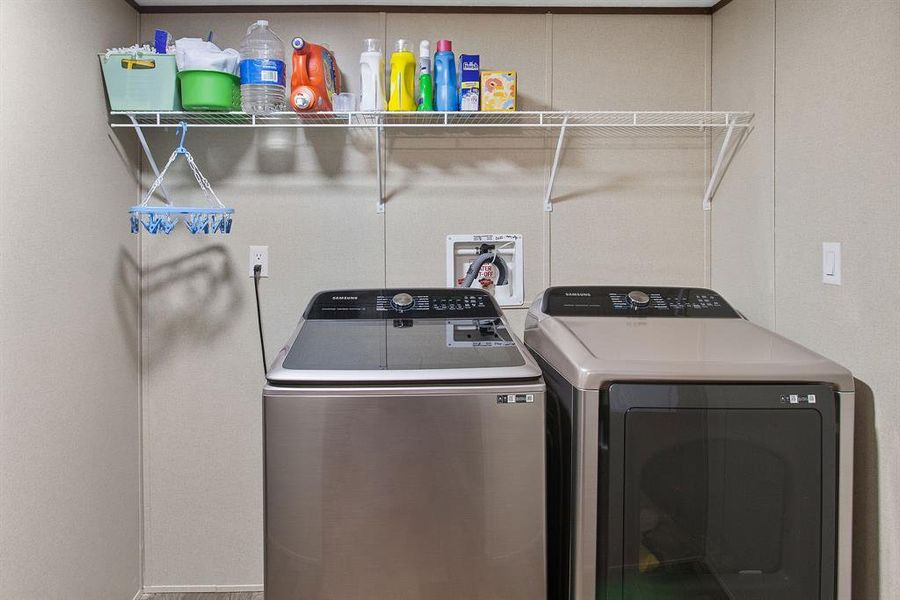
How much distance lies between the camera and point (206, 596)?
2.44 metres

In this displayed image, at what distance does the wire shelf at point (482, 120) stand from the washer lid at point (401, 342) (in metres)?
0.60

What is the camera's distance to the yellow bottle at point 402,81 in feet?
7.13

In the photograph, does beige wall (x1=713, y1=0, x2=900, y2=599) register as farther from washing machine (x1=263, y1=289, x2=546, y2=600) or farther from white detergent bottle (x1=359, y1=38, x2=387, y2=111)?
white detergent bottle (x1=359, y1=38, x2=387, y2=111)

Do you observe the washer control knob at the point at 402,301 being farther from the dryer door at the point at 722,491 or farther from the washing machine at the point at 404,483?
the dryer door at the point at 722,491

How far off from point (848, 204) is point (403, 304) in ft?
3.96

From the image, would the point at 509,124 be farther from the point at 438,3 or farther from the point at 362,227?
the point at 362,227

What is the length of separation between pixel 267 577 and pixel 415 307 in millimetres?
840

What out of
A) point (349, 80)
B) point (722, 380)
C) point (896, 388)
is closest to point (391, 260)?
point (349, 80)

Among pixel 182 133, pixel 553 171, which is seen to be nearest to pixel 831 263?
pixel 553 171

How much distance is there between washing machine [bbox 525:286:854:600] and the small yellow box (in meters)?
1.04

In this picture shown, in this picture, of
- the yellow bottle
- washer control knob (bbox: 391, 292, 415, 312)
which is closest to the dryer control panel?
washer control knob (bbox: 391, 292, 415, 312)

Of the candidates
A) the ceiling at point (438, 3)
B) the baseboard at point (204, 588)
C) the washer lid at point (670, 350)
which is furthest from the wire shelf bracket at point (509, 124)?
the baseboard at point (204, 588)

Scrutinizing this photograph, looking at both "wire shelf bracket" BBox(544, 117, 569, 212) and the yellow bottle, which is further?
"wire shelf bracket" BBox(544, 117, 569, 212)

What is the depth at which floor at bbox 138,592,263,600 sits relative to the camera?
2.42 metres
